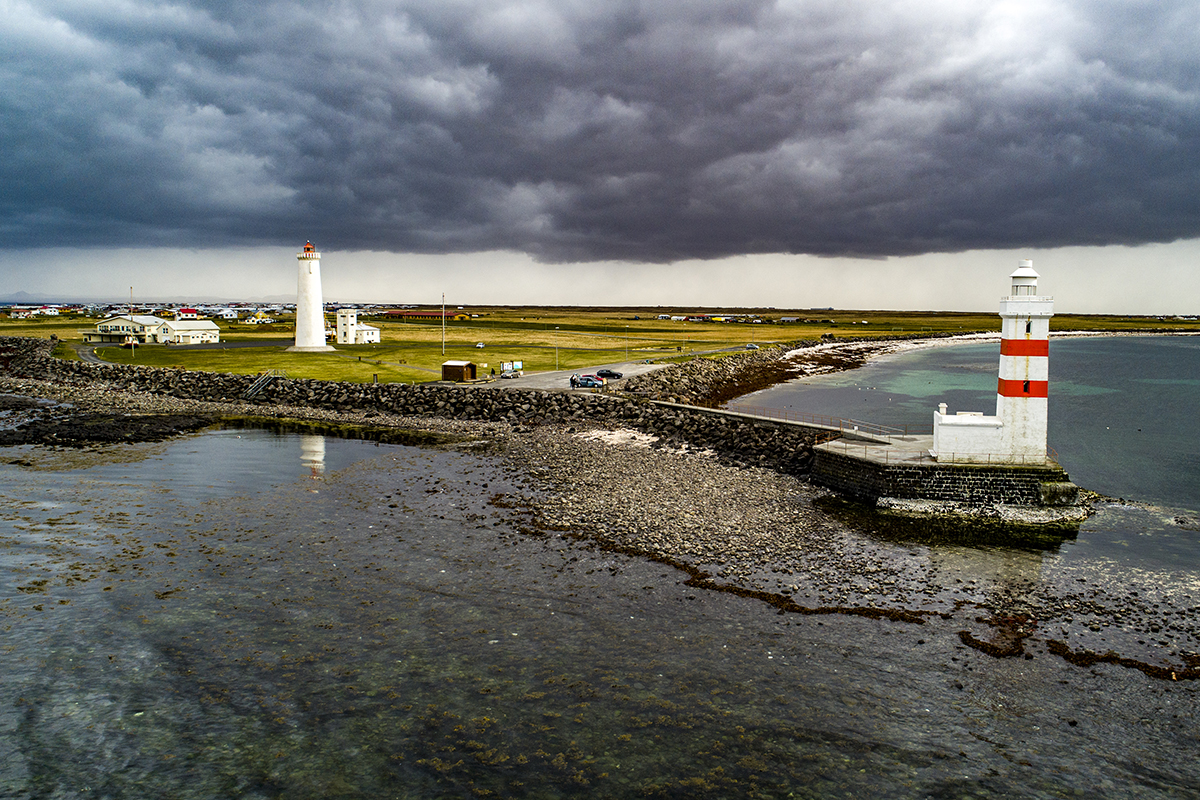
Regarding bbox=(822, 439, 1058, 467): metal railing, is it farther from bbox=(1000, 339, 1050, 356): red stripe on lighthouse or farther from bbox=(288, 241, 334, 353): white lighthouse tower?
bbox=(288, 241, 334, 353): white lighthouse tower

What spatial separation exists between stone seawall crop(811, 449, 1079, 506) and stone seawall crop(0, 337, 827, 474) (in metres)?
6.10

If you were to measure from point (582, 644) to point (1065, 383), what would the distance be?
9276cm

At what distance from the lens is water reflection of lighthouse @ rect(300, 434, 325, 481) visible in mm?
36213

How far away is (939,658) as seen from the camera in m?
17.8

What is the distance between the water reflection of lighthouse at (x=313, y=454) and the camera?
36.2 m

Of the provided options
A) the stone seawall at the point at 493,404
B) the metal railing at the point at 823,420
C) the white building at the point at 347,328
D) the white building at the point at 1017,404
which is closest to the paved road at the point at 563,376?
the stone seawall at the point at 493,404

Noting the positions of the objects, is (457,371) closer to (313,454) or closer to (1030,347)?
(313,454)

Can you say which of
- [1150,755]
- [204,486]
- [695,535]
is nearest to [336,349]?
[204,486]

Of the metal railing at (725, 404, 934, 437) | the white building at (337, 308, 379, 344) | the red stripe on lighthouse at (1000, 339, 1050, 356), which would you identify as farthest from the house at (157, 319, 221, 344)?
the red stripe on lighthouse at (1000, 339, 1050, 356)

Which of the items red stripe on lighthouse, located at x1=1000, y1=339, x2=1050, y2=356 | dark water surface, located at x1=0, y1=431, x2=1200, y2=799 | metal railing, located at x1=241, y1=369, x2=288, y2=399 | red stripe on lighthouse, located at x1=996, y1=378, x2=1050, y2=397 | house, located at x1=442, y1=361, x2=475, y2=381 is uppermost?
red stripe on lighthouse, located at x1=1000, y1=339, x2=1050, y2=356

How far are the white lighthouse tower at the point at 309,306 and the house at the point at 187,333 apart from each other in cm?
2433

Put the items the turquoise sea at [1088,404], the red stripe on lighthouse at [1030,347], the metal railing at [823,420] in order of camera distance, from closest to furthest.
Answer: the red stripe on lighthouse at [1030,347], the turquoise sea at [1088,404], the metal railing at [823,420]

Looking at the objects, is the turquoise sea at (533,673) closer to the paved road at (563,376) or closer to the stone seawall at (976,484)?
the stone seawall at (976,484)

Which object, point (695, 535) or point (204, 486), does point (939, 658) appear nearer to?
point (695, 535)
